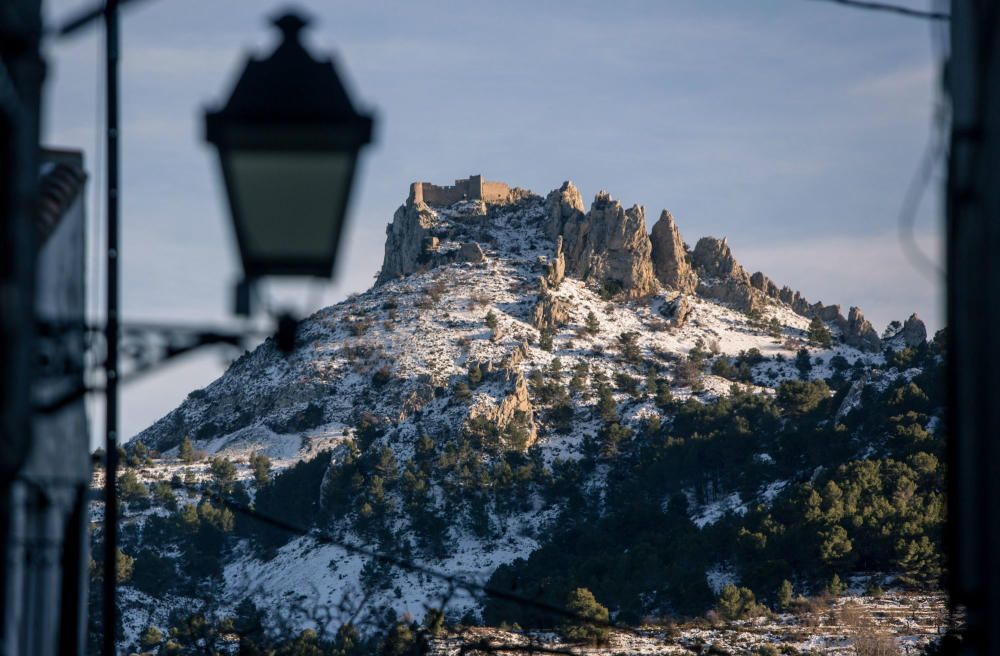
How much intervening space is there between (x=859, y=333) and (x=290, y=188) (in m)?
104

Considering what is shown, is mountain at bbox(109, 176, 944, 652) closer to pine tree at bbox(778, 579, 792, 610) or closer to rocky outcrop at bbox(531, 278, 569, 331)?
rocky outcrop at bbox(531, 278, 569, 331)

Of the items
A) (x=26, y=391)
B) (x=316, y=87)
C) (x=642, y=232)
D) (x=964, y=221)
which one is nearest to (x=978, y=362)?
(x=964, y=221)

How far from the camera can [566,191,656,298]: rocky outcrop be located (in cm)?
10238

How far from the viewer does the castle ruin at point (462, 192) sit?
4350 inches

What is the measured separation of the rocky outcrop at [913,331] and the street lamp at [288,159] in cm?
9910

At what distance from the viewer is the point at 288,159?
3.36 metres

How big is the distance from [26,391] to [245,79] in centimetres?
78

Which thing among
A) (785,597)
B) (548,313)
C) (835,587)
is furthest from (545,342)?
(835,587)

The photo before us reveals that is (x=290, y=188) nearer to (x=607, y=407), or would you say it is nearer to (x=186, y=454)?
(x=186, y=454)

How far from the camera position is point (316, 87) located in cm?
342

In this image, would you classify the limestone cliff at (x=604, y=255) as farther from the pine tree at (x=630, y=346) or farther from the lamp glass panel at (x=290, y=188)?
the lamp glass panel at (x=290, y=188)

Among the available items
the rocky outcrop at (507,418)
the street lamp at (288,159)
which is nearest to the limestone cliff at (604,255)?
→ the rocky outcrop at (507,418)

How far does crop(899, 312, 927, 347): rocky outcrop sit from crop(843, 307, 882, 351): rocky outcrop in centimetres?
167

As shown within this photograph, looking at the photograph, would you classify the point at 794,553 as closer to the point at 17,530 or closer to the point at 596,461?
the point at 596,461
